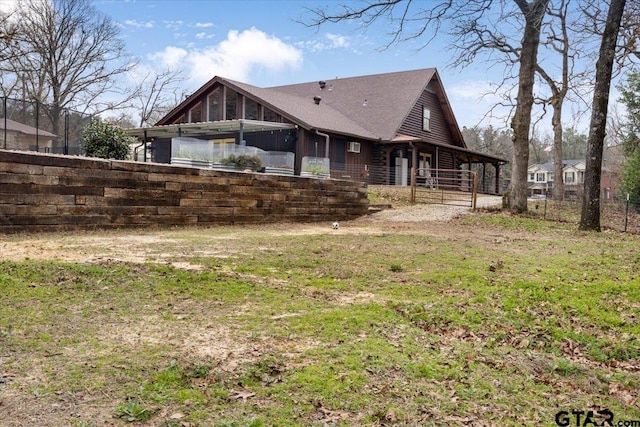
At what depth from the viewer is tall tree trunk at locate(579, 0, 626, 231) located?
11.2 metres

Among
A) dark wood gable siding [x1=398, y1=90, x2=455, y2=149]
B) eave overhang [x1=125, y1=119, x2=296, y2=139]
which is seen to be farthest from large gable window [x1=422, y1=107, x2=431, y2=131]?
eave overhang [x1=125, y1=119, x2=296, y2=139]

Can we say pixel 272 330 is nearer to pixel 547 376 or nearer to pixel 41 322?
pixel 41 322

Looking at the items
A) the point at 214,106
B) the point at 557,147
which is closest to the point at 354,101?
the point at 214,106

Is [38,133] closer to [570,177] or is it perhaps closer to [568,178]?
[570,177]

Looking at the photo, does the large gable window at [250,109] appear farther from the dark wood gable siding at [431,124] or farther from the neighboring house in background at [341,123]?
the dark wood gable siding at [431,124]

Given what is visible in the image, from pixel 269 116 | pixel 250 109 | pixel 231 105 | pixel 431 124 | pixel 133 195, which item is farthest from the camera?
pixel 431 124

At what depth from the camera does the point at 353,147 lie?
25141 millimetres

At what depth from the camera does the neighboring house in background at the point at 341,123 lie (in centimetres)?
2306

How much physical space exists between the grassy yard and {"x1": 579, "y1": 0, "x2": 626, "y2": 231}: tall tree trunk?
5.05 meters

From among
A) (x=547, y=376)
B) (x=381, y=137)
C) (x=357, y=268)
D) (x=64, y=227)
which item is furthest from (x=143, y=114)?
(x=547, y=376)

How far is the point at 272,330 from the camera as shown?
3.91 m

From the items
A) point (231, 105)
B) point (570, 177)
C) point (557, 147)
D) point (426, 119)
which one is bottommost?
point (557, 147)

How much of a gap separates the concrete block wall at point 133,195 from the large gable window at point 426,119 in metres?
17.3

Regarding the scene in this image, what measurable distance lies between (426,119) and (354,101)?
14.7 ft
